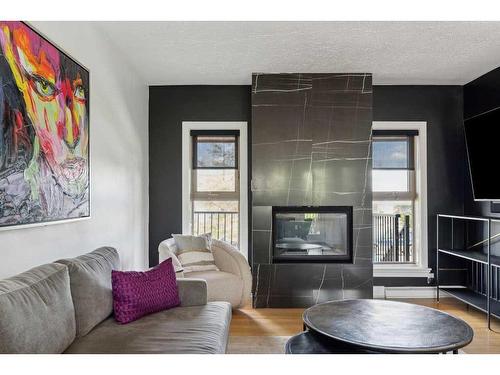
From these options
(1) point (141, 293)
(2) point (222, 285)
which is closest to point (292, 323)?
(2) point (222, 285)

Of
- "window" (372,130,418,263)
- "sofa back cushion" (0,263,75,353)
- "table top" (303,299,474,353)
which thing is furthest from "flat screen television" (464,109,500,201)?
"sofa back cushion" (0,263,75,353)

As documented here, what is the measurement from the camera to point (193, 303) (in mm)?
2586

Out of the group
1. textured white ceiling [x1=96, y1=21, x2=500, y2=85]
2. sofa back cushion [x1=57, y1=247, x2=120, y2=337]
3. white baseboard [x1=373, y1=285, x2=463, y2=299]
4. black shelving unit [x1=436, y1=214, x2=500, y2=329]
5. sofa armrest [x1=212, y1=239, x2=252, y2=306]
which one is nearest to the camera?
sofa back cushion [x1=57, y1=247, x2=120, y2=337]

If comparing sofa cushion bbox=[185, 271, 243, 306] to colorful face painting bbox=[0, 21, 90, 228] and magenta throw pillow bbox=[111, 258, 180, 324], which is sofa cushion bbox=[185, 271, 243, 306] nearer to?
magenta throw pillow bbox=[111, 258, 180, 324]

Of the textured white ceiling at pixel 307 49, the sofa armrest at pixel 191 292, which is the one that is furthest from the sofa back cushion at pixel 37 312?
the textured white ceiling at pixel 307 49

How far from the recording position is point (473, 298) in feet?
12.6

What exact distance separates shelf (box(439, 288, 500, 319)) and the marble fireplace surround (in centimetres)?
92

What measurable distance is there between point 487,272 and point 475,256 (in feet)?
0.80

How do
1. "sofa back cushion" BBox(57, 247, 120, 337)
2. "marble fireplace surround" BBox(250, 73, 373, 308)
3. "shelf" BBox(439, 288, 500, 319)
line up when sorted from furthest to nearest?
"marble fireplace surround" BBox(250, 73, 373, 308), "shelf" BBox(439, 288, 500, 319), "sofa back cushion" BBox(57, 247, 120, 337)

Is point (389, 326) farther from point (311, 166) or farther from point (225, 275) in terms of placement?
point (311, 166)

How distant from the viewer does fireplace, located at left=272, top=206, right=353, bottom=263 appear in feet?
13.5
